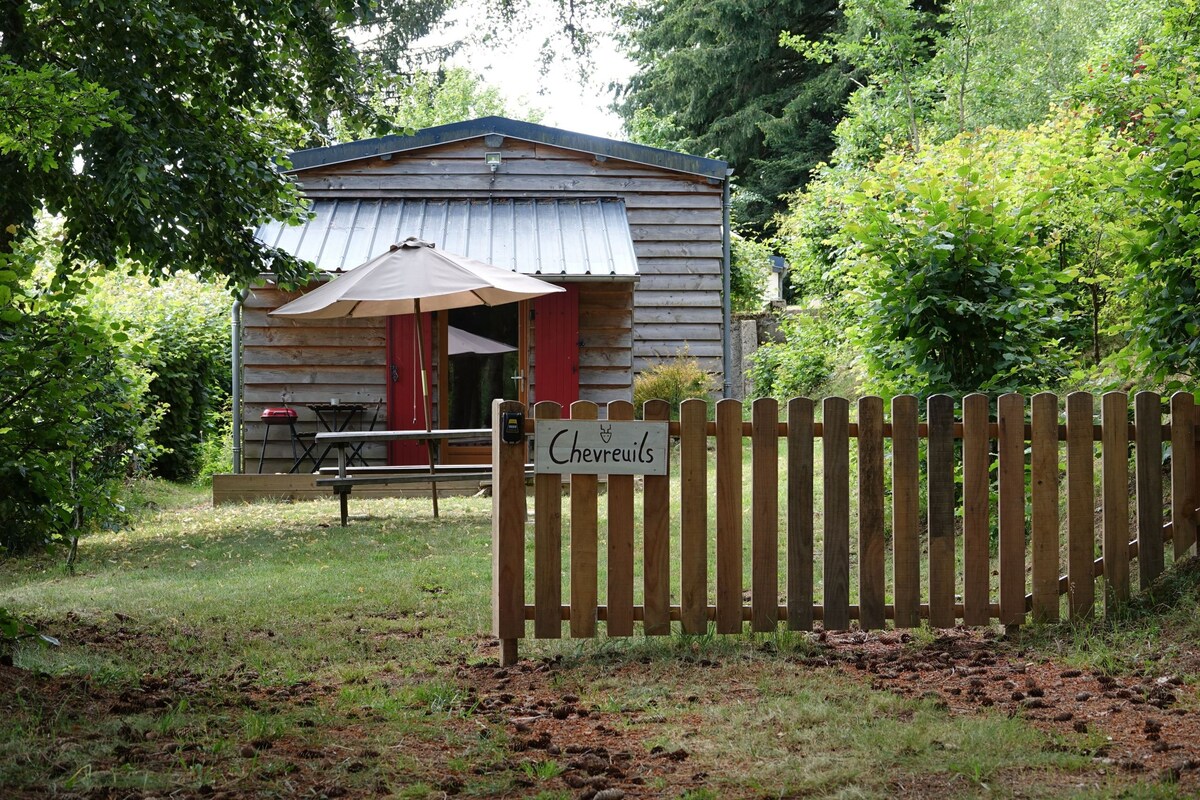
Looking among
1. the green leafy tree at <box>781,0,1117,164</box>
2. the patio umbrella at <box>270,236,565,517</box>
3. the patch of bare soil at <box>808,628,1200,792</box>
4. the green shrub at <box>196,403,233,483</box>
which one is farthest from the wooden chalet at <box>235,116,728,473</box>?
the patch of bare soil at <box>808,628,1200,792</box>

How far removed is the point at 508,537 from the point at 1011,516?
2483 millimetres

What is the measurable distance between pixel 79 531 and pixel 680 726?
10.9 ft

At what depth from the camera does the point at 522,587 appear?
5.32 m

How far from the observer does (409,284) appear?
1070 centimetres

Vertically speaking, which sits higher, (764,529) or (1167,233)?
(1167,233)

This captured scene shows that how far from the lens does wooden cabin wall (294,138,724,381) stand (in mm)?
15625

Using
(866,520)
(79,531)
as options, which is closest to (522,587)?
(866,520)

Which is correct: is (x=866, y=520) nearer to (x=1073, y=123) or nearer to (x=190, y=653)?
(x=190, y=653)

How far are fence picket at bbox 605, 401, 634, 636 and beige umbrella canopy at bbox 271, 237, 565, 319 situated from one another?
558 cm

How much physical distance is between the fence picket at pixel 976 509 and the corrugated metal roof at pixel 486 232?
800cm

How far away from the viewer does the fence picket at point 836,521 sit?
17.7 feet

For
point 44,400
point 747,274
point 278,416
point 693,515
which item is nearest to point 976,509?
point 693,515

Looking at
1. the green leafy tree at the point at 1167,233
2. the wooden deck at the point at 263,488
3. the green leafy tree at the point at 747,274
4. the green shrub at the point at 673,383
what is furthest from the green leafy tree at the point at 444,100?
the green leafy tree at the point at 1167,233

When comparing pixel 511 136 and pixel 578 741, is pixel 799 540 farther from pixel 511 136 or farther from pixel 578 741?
pixel 511 136
